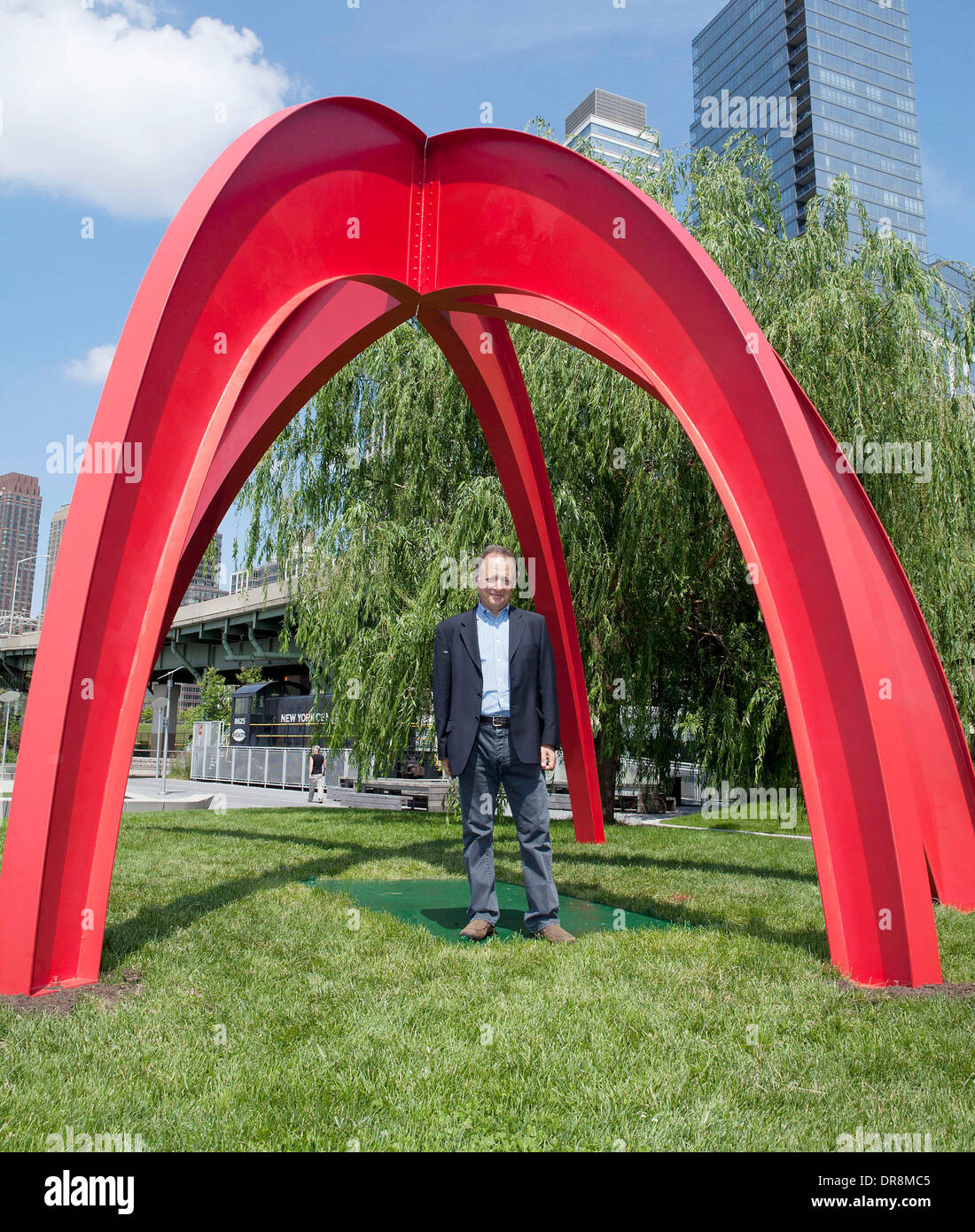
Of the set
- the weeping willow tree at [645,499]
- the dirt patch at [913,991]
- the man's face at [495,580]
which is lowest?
the dirt patch at [913,991]

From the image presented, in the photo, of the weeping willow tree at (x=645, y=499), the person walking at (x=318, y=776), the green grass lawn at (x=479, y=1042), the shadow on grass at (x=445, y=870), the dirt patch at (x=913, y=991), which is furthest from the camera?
the person walking at (x=318, y=776)

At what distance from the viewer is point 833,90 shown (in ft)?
414

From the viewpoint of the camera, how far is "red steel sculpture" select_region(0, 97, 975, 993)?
13.4ft

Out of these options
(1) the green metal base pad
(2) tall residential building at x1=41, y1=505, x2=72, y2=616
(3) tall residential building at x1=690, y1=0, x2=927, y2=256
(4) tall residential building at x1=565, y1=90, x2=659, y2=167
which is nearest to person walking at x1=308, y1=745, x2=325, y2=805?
(2) tall residential building at x1=41, y1=505, x2=72, y2=616

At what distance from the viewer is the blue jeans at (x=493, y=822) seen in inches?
200

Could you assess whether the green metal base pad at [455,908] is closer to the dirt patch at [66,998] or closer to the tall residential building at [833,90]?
the dirt patch at [66,998]

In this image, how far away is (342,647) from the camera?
1347 centimetres

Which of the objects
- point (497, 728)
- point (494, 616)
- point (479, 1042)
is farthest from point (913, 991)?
point (494, 616)

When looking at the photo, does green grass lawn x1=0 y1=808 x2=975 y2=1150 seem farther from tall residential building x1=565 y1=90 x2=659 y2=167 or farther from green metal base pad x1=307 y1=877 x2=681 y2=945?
tall residential building x1=565 y1=90 x2=659 y2=167

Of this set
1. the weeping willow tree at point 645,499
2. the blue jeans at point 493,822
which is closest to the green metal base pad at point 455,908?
the blue jeans at point 493,822

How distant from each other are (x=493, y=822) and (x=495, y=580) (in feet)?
4.57

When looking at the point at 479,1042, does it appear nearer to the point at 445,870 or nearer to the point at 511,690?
the point at 511,690

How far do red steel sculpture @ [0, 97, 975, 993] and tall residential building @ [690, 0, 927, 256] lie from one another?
129635 mm

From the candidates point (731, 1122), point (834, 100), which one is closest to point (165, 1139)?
point (731, 1122)
